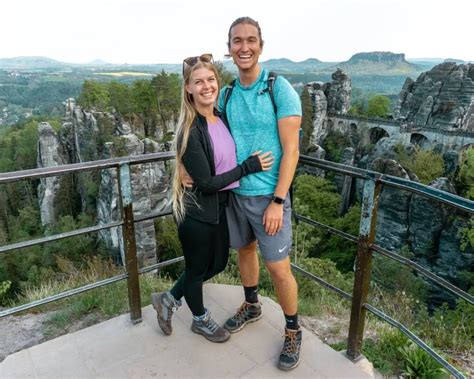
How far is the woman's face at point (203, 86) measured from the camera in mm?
2379

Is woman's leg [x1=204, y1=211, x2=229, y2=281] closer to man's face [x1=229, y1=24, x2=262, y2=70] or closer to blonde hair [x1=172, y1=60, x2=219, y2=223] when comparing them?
blonde hair [x1=172, y1=60, x2=219, y2=223]

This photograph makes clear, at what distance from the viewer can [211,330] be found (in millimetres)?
2938

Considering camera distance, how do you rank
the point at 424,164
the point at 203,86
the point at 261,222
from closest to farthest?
the point at 203,86 < the point at 261,222 < the point at 424,164

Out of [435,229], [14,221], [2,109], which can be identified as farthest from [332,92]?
[2,109]

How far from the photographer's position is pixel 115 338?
9.86 feet

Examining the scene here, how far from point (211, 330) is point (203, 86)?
5.71 feet

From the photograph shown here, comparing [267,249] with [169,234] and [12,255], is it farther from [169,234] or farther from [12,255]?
[12,255]

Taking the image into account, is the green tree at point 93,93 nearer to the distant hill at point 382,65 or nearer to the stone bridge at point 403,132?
the stone bridge at point 403,132

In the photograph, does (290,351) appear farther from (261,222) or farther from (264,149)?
(264,149)

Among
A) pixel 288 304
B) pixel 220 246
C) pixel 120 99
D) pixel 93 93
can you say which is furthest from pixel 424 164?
pixel 93 93

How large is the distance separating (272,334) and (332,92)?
47.5m

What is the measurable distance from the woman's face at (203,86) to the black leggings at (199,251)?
0.72 metres

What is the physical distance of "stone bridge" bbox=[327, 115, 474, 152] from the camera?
111 ft

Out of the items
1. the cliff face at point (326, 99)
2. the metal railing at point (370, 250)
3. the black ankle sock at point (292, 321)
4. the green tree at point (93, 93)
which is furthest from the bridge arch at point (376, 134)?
the black ankle sock at point (292, 321)
